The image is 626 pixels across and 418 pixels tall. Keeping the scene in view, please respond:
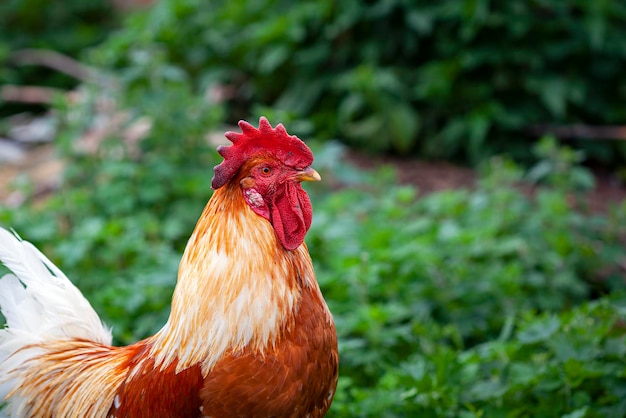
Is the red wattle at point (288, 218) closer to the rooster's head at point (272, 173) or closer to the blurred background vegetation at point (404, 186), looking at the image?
the rooster's head at point (272, 173)

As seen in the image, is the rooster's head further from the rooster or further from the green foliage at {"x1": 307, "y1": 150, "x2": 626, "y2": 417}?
the green foliage at {"x1": 307, "y1": 150, "x2": 626, "y2": 417}

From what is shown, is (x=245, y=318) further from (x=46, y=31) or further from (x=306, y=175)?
(x=46, y=31)

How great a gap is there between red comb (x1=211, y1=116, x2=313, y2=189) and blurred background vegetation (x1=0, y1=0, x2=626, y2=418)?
53.2 inches

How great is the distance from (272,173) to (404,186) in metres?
4.61

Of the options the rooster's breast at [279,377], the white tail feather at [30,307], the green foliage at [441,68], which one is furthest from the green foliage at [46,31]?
the rooster's breast at [279,377]

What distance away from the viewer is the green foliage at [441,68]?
24.6ft

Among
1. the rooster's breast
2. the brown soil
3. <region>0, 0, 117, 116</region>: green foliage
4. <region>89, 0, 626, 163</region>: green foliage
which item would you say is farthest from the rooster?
<region>0, 0, 117, 116</region>: green foliage

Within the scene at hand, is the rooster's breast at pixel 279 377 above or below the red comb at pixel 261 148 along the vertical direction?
below

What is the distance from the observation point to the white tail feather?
3.10 metres

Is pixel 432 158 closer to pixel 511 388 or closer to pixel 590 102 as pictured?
pixel 590 102

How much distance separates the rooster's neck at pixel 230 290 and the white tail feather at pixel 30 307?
0.59m

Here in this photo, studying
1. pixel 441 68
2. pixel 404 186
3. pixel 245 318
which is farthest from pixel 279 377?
pixel 441 68

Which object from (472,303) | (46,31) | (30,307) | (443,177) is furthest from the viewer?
(46,31)

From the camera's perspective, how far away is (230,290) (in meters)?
2.76
